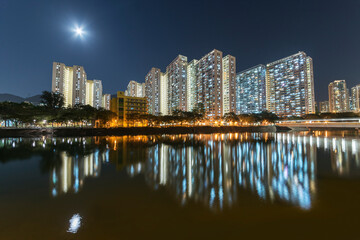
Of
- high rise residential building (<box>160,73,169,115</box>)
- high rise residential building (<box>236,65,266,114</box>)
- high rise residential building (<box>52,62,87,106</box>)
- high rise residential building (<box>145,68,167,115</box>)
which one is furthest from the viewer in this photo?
high rise residential building (<box>236,65,266,114</box>)

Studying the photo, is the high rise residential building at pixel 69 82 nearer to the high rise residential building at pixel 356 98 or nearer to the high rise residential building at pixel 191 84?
the high rise residential building at pixel 191 84

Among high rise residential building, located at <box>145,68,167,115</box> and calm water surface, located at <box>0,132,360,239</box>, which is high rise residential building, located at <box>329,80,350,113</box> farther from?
calm water surface, located at <box>0,132,360,239</box>

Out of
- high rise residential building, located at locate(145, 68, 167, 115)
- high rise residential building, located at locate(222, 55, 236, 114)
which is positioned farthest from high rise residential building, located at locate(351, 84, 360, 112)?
high rise residential building, located at locate(145, 68, 167, 115)

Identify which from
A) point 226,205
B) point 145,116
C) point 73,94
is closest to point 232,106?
point 145,116

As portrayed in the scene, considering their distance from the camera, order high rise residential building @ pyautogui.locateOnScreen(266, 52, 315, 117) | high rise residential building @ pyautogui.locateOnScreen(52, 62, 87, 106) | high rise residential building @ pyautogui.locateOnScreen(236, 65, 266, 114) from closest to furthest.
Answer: high rise residential building @ pyautogui.locateOnScreen(52, 62, 87, 106)
high rise residential building @ pyautogui.locateOnScreen(266, 52, 315, 117)
high rise residential building @ pyautogui.locateOnScreen(236, 65, 266, 114)

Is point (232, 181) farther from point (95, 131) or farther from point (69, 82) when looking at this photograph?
point (69, 82)

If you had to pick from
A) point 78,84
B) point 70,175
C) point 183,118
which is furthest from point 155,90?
point 70,175
